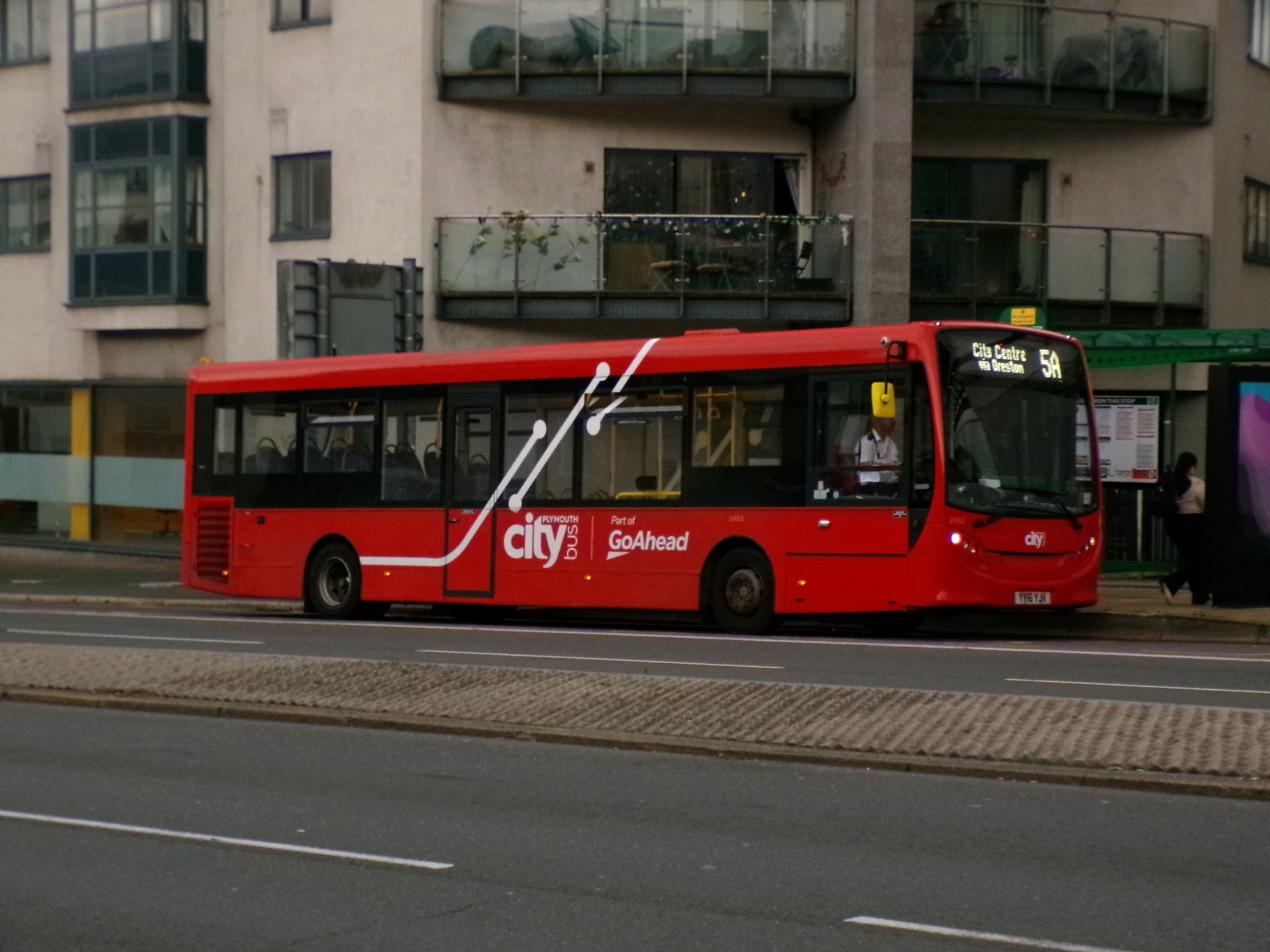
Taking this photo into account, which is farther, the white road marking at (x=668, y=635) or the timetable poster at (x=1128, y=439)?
the timetable poster at (x=1128, y=439)

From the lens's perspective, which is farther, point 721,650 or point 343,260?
point 343,260

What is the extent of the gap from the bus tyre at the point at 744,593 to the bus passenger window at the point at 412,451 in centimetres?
391

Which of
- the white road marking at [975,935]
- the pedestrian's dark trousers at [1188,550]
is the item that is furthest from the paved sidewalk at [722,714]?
the pedestrian's dark trousers at [1188,550]

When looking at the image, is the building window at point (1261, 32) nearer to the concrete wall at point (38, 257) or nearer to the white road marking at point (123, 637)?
the concrete wall at point (38, 257)

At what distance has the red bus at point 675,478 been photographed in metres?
19.1

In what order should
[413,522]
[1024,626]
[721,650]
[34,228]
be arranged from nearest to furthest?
1. [721,650]
2. [1024,626]
3. [413,522]
4. [34,228]

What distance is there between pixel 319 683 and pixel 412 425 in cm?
895

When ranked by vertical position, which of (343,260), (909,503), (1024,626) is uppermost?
(343,260)

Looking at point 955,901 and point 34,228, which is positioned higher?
point 34,228

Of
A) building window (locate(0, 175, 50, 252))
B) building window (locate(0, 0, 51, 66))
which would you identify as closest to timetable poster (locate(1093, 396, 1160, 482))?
building window (locate(0, 175, 50, 252))

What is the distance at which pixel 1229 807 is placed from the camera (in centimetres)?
943

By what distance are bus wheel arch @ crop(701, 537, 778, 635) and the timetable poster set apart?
6.15 m

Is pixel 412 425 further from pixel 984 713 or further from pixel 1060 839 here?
pixel 1060 839

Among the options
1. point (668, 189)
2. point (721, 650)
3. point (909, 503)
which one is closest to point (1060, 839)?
point (721, 650)
